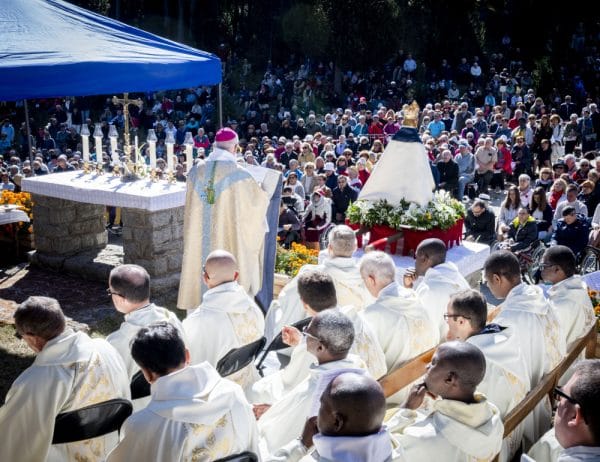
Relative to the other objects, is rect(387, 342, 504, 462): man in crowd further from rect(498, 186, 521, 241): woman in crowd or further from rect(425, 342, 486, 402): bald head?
rect(498, 186, 521, 241): woman in crowd

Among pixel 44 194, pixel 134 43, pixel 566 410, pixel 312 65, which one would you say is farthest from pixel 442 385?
pixel 312 65

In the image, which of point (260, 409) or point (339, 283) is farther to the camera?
point (339, 283)

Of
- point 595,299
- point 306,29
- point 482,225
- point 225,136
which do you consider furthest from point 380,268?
point 306,29

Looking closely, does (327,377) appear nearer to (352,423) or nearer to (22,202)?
(352,423)

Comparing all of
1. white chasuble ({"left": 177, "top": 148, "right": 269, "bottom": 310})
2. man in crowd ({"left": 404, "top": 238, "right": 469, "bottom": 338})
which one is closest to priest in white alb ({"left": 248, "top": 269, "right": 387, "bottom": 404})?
man in crowd ({"left": 404, "top": 238, "right": 469, "bottom": 338})

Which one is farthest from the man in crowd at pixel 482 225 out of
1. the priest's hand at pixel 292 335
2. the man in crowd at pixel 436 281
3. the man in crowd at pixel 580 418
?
the man in crowd at pixel 580 418

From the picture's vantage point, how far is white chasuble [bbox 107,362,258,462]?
8.90 feet

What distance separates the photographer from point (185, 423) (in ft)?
8.99

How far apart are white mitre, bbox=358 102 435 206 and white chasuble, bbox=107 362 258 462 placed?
13.7ft

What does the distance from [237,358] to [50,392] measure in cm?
107

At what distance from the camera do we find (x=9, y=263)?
8281 millimetres

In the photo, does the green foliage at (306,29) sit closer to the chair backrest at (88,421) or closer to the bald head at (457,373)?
the chair backrest at (88,421)

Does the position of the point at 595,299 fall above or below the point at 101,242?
above

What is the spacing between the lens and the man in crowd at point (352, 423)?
243 cm
